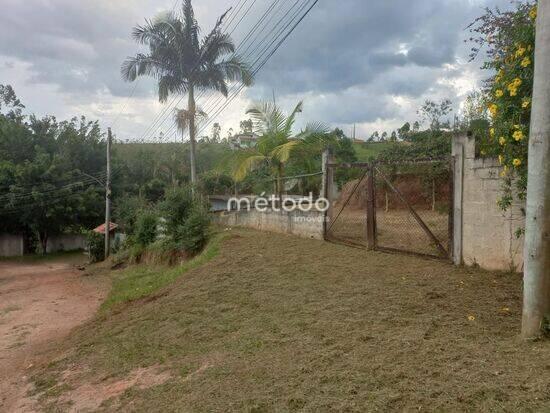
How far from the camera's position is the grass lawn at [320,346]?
9.77 ft

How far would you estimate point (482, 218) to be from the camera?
6.16 m

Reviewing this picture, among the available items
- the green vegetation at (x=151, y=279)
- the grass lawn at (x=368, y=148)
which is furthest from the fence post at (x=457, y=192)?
the grass lawn at (x=368, y=148)

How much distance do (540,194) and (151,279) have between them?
1065cm

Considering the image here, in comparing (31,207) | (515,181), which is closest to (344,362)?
(515,181)

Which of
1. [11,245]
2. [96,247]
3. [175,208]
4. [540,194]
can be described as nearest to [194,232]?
[175,208]

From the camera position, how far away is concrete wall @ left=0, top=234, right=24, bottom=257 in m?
28.9

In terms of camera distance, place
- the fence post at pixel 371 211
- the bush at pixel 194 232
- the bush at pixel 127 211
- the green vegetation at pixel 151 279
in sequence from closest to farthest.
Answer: the fence post at pixel 371 211 < the green vegetation at pixel 151 279 < the bush at pixel 194 232 < the bush at pixel 127 211

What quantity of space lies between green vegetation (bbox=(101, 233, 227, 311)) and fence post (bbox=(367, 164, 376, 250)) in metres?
3.86

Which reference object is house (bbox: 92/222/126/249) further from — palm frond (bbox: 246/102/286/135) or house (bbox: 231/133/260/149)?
palm frond (bbox: 246/102/286/135)

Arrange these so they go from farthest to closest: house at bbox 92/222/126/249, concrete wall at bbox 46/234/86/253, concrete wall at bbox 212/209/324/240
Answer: concrete wall at bbox 46/234/86/253, house at bbox 92/222/126/249, concrete wall at bbox 212/209/324/240

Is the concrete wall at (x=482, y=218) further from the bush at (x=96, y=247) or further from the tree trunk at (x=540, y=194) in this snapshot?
the bush at (x=96, y=247)

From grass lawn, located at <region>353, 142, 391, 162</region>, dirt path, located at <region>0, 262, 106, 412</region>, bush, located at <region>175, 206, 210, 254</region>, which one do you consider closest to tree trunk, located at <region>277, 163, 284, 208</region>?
bush, located at <region>175, 206, 210, 254</region>

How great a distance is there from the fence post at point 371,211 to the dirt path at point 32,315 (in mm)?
5789

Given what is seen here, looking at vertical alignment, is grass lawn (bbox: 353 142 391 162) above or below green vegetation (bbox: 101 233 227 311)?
above
